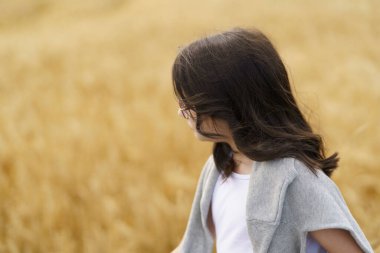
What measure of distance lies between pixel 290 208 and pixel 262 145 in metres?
0.15

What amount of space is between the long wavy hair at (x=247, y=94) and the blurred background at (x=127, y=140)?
22 centimetres

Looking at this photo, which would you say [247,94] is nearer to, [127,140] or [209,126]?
[209,126]

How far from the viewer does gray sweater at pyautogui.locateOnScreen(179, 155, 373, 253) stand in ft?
3.43

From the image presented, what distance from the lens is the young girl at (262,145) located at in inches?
41.8

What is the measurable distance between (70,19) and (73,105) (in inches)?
370

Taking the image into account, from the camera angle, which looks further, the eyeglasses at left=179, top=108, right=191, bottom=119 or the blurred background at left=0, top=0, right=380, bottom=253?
the blurred background at left=0, top=0, right=380, bottom=253

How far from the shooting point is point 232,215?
1257 millimetres

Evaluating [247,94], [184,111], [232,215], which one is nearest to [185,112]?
[184,111]

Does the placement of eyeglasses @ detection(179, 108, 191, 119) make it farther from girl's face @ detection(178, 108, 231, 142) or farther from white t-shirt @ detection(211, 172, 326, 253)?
white t-shirt @ detection(211, 172, 326, 253)

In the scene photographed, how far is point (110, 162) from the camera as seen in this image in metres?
2.67

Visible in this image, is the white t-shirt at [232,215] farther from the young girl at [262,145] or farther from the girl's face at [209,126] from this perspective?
the girl's face at [209,126]

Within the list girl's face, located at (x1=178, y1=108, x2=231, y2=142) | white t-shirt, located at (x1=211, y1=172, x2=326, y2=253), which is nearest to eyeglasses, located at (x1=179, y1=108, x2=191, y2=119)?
girl's face, located at (x1=178, y1=108, x2=231, y2=142)

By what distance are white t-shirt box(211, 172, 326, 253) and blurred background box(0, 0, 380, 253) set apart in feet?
0.98

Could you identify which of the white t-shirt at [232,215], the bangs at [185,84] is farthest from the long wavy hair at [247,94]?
the white t-shirt at [232,215]
